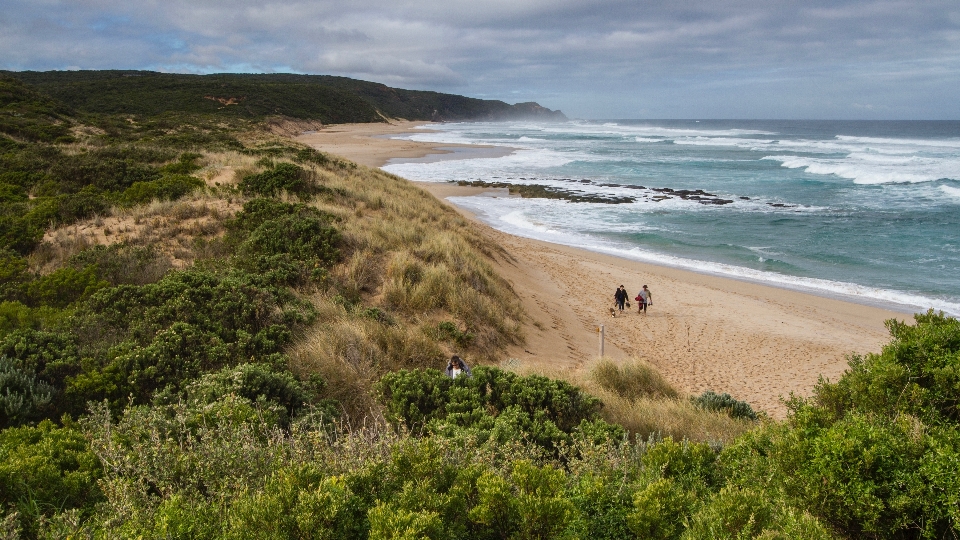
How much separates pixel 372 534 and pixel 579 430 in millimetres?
2881

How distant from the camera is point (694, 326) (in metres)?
13.2

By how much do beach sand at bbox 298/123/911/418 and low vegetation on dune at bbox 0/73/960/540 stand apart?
1698 mm

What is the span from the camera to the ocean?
695 inches

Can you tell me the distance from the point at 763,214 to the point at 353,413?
26324mm

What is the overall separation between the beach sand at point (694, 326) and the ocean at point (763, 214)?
6.30ft

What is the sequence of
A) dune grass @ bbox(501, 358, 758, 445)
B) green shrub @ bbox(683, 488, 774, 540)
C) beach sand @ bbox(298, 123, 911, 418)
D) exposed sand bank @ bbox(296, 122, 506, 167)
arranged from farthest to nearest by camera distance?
exposed sand bank @ bbox(296, 122, 506, 167) < beach sand @ bbox(298, 123, 911, 418) < dune grass @ bbox(501, 358, 758, 445) < green shrub @ bbox(683, 488, 774, 540)

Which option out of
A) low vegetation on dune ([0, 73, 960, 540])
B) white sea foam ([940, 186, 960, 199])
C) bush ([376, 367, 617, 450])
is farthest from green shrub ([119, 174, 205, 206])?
white sea foam ([940, 186, 960, 199])

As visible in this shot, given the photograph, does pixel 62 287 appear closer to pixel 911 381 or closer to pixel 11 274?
pixel 11 274

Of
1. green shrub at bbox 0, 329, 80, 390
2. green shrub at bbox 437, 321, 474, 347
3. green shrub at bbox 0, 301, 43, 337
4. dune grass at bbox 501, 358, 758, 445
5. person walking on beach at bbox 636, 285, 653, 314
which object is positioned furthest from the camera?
person walking on beach at bbox 636, 285, 653, 314

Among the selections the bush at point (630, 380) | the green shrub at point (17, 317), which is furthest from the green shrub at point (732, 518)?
the green shrub at point (17, 317)

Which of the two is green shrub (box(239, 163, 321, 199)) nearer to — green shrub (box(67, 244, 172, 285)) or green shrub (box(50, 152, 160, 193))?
green shrub (box(50, 152, 160, 193))

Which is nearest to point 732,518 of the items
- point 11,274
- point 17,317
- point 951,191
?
point 17,317

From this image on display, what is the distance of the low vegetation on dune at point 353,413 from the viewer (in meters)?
2.56

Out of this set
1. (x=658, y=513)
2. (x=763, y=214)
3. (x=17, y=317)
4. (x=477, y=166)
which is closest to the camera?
(x=658, y=513)
